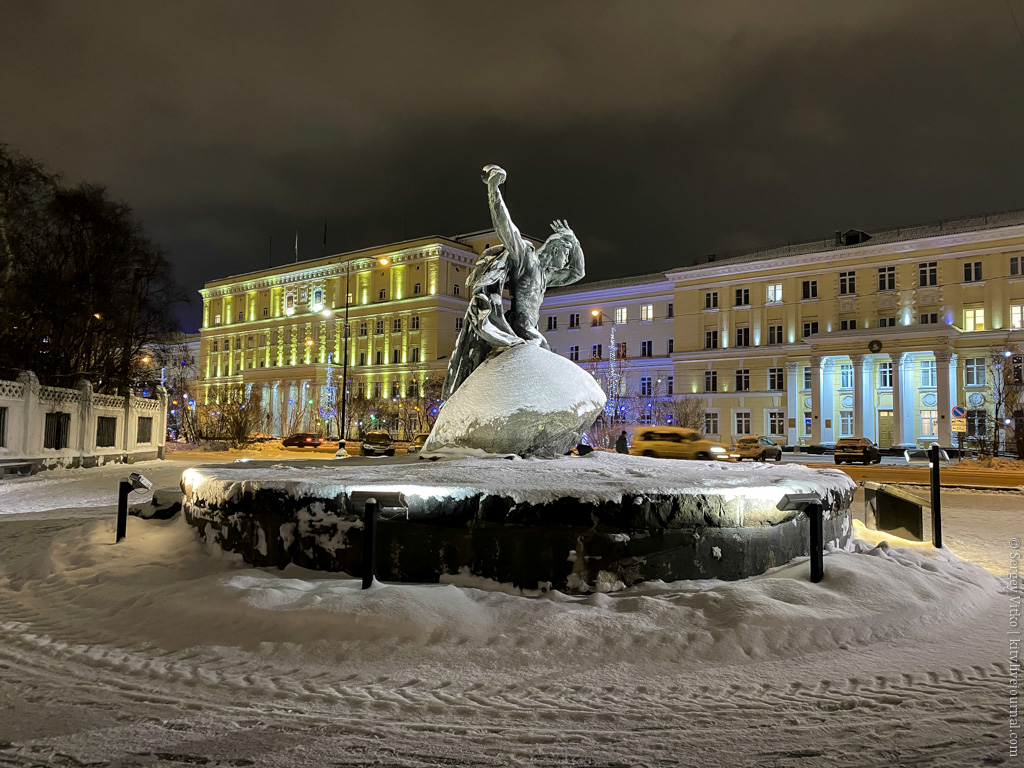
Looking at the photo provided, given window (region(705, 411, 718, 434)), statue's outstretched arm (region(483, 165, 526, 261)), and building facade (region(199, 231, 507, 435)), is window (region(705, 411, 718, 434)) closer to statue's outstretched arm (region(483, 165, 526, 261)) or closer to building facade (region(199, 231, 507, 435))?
building facade (region(199, 231, 507, 435))

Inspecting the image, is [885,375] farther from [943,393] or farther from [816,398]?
[943,393]

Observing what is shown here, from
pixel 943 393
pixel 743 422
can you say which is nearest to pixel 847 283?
pixel 943 393

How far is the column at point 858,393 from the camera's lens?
50.0 metres

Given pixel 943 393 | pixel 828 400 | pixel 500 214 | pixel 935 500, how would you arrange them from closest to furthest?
pixel 935 500 → pixel 500 214 → pixel 943 393 → pixel 828 400

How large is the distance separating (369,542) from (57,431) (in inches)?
980

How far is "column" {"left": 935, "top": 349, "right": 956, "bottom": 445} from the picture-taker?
4725 centimetres

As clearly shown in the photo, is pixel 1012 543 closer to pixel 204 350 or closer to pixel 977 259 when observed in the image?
pixel 977 259

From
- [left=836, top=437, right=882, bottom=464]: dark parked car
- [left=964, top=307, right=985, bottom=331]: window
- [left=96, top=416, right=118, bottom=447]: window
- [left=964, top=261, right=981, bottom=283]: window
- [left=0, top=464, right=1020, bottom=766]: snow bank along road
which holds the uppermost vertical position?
[left=964, top=261, right=981, bottom=283]: window

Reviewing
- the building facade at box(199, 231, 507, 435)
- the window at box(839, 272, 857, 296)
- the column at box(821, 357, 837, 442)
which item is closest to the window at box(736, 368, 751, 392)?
the column at box(821, 357, 837, 442)

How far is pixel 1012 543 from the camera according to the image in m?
10.0

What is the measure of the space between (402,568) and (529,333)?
5.27 m

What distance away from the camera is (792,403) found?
56.2 m

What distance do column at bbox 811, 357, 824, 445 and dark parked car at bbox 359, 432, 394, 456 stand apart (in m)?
32.6

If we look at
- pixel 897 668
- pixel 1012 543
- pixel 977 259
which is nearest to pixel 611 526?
pixel 897 668
